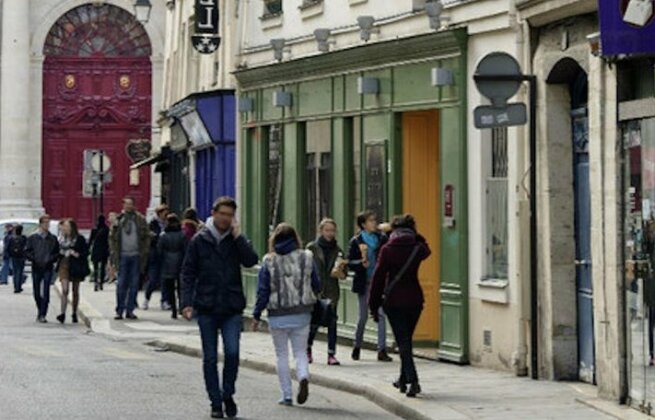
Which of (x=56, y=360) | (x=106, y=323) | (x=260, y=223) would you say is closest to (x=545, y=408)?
(x=56, y=360)

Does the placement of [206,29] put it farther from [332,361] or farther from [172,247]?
[332,361]

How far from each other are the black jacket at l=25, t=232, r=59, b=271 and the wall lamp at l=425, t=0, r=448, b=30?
38.3ft

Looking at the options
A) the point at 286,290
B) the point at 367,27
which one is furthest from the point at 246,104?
the point at 286,290

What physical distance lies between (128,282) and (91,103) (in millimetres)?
24302

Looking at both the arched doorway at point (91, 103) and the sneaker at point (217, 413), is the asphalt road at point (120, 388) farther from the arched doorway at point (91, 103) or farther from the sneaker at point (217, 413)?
the arched doorway at point (91, 103)

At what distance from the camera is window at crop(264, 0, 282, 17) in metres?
30.7

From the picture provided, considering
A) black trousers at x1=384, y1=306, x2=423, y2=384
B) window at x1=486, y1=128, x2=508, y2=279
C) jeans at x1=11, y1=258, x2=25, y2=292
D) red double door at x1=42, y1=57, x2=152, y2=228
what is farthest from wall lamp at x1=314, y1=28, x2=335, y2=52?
red double door at x1=42, y1=57, x2=152, y2=228

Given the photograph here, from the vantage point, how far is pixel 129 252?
33.2 meters

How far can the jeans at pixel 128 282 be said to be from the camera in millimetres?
33031

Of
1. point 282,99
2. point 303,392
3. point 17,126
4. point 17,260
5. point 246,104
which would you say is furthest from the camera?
point 17,126

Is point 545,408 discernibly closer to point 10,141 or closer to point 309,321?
point 309,321

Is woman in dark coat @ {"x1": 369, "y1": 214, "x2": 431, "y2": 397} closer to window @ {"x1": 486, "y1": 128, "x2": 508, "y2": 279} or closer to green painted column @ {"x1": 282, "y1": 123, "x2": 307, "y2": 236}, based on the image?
window @ {"x1": 486, "y1": 128, "x2": 508, "y2": 279}

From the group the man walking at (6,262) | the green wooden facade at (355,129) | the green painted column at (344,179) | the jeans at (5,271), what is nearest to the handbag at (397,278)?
the green wooden facade at (355,129)

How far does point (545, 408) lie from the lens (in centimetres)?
1728
